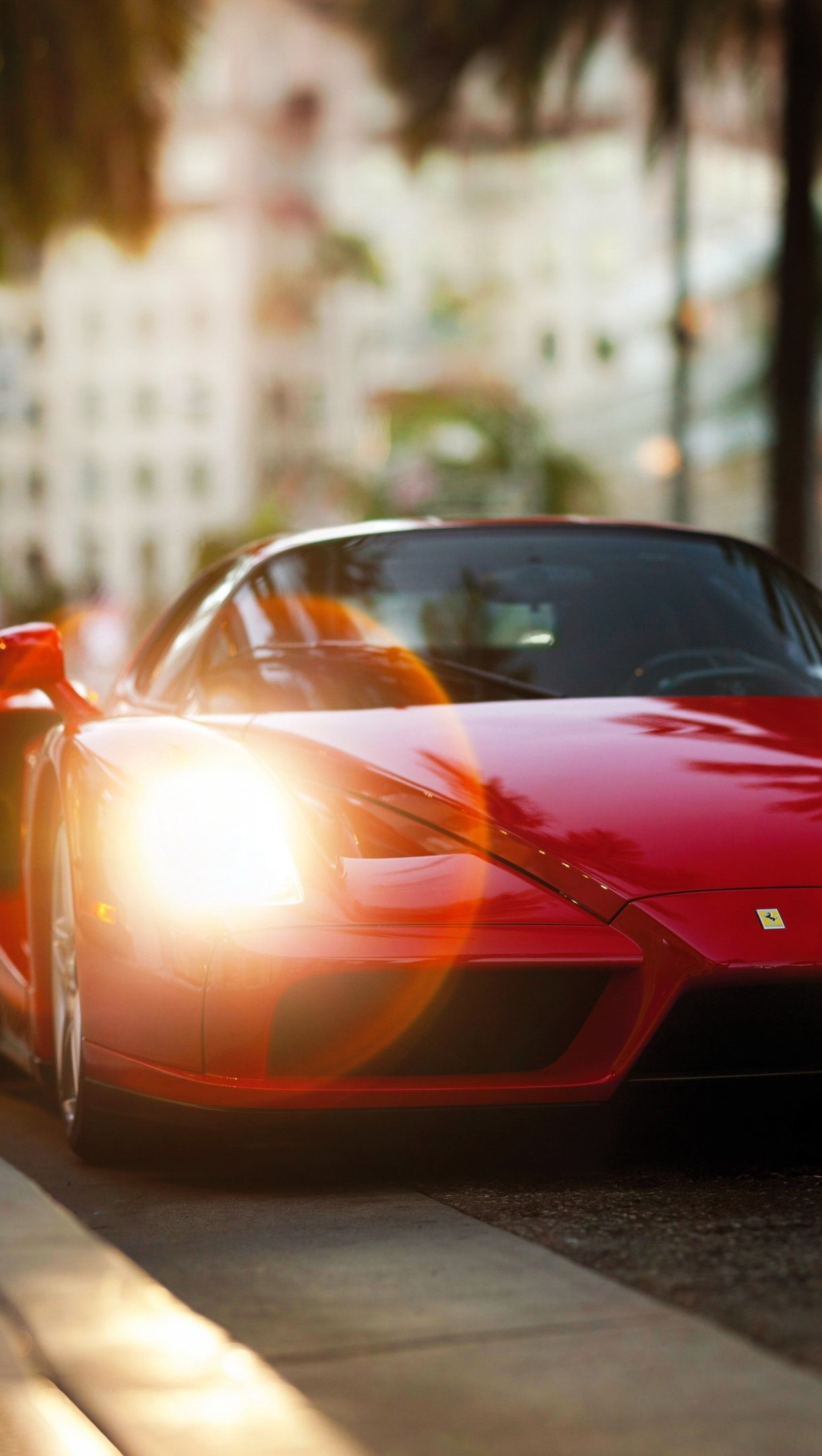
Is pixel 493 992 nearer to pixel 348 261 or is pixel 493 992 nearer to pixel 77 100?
pixel 77 100

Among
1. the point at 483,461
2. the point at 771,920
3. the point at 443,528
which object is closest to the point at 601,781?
the point at 771,920

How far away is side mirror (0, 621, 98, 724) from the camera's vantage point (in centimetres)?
445

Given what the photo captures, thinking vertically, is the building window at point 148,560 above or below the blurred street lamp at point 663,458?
below

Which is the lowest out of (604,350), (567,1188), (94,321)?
(94,321)

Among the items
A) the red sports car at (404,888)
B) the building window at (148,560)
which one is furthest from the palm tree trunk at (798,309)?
the building window at (148,560)

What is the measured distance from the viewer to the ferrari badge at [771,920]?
135 inches

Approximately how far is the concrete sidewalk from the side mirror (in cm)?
141

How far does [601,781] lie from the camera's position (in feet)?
12.3

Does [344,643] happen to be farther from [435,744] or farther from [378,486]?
[378,486]

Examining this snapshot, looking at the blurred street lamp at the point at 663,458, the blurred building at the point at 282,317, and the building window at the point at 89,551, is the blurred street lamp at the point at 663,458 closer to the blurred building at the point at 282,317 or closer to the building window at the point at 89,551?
the blurred building at the point at 282,317

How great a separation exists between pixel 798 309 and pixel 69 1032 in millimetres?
11438

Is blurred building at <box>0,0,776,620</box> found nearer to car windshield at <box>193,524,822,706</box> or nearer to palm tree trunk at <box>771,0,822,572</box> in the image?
palm tree trunk at <box>771,0,822,572</box>

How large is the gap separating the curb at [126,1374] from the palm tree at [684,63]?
11784 millimetres

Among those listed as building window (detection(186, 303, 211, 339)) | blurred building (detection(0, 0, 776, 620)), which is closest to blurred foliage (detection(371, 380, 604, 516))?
blurred building (detection(0, 0, 776, 620))
